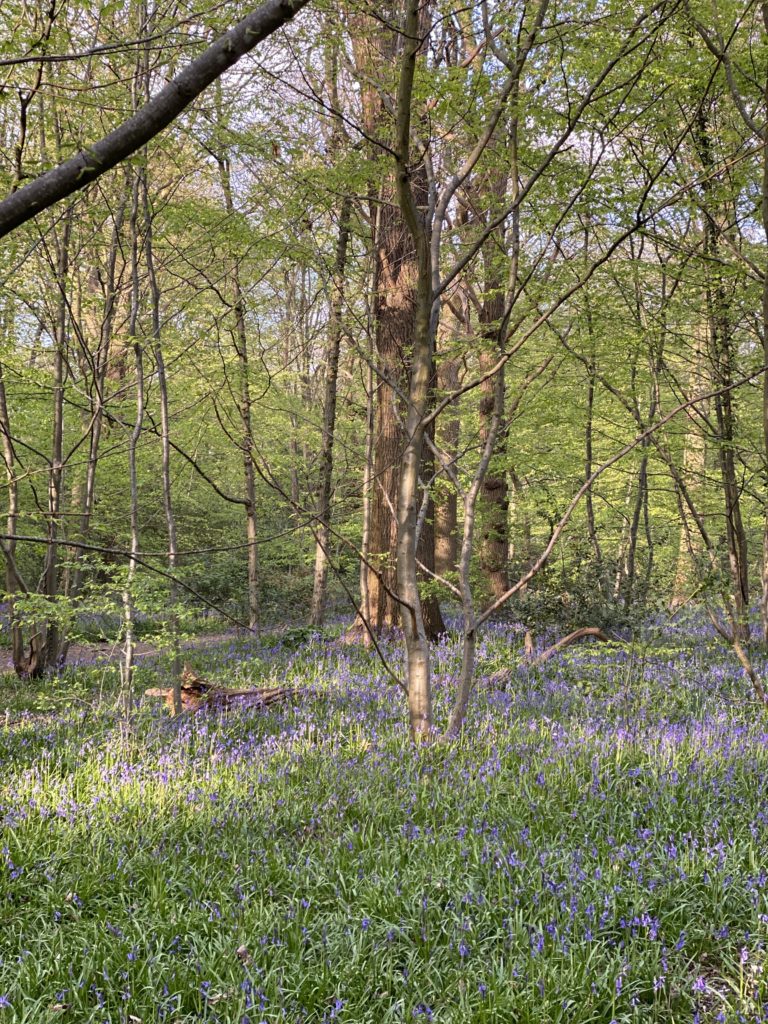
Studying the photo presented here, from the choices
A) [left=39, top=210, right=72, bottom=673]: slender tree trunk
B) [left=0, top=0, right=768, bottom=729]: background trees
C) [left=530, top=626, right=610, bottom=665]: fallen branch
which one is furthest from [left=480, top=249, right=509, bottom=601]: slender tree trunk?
[left=39, top=210, right=72, bottom=673]: slender tree trunk

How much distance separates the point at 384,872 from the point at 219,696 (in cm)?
383

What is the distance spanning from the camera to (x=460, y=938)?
8.64 feet

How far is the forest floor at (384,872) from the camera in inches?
96.5

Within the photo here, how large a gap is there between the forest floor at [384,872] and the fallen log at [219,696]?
2.22ft

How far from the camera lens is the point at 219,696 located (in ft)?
21.8

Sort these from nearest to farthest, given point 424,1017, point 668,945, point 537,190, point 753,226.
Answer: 1. point 424,1017
2. point 668,945
3. point 537,190
4. point 753,226

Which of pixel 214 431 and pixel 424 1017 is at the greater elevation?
pixel 214 431

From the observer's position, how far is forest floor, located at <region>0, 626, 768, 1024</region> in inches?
96.5

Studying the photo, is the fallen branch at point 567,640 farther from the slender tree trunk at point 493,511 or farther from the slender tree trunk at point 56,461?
the slender tree trunk at point 56,461

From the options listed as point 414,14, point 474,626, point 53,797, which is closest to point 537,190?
point 414,14

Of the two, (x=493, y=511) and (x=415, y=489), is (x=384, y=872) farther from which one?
(x=493, y=511)

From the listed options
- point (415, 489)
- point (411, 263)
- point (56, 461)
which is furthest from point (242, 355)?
point (415, 489)

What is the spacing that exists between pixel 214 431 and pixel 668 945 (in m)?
11.6

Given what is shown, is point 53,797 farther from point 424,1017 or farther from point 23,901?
point 424,1017
